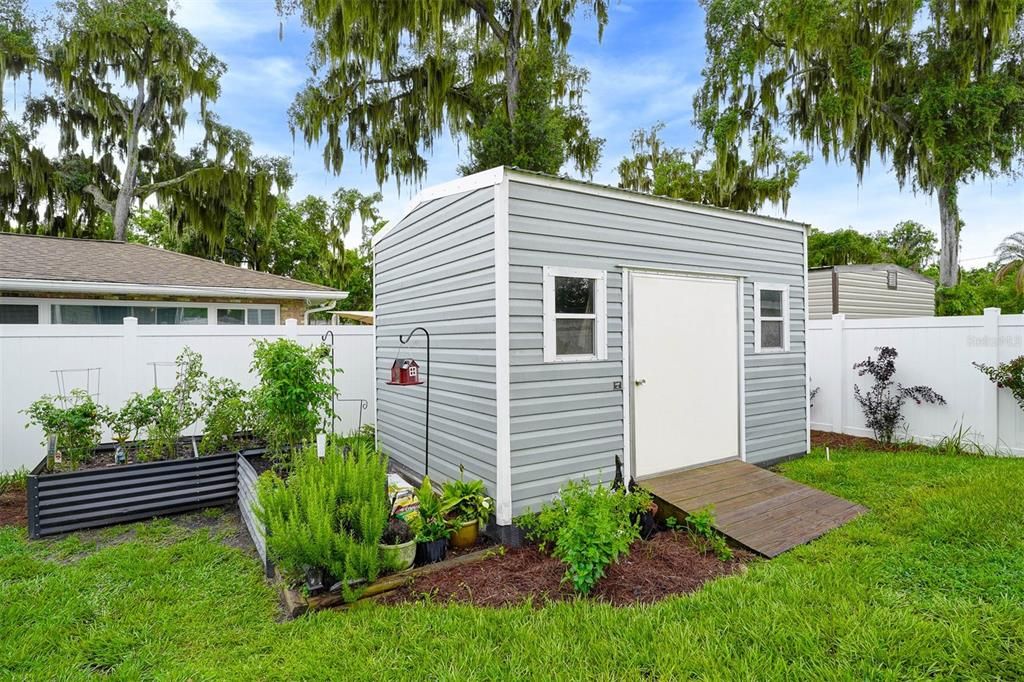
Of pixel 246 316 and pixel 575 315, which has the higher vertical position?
pixel 246 316

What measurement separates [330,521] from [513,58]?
1038cm

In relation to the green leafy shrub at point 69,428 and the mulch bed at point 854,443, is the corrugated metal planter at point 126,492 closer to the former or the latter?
the green leafy shrub at point 69,428

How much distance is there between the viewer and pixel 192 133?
14.5m

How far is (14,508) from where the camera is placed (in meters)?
4.87

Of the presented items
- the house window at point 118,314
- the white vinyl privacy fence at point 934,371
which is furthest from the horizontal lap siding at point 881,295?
the house window at point 118,314

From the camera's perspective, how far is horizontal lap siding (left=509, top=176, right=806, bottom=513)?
403 cm

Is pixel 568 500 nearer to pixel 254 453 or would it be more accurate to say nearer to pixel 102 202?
pixel 254 453

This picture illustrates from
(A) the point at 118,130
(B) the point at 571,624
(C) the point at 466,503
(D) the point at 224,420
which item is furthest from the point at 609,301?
(A) the point at 118,130

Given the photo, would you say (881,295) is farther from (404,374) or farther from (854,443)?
(404,374)

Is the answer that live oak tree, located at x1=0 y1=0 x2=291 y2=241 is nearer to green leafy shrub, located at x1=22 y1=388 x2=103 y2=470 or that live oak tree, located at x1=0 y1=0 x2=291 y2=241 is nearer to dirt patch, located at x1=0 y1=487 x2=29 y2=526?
dirt patch, located at x1=0 y1=487 x2=29 y2=526

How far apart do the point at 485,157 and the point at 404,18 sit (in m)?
2.91

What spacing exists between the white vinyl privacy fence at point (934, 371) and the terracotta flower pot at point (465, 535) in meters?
6.32

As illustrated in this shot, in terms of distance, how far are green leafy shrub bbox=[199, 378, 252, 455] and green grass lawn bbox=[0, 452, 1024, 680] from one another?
1412 mm

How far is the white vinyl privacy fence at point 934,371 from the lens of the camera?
20.0 ft
